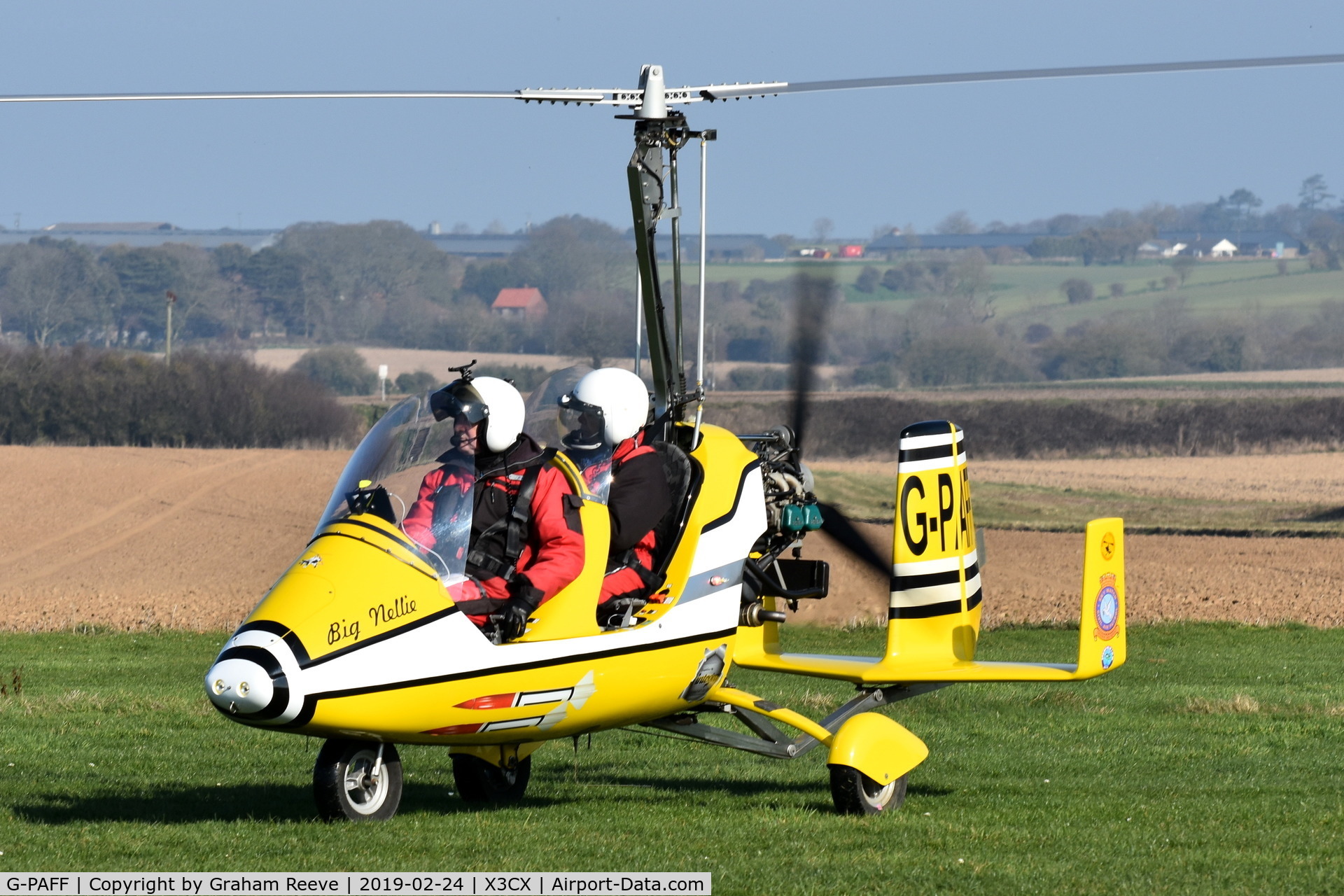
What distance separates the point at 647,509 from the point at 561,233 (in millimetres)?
55486

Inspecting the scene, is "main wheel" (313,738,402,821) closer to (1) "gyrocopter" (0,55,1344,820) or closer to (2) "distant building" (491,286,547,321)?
(1) "gyrocopter" (0,55,1344,820)

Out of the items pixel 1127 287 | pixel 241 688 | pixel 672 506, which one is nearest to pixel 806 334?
pixel 672 506

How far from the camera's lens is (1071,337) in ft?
211

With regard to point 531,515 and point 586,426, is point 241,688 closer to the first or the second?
point 531,515

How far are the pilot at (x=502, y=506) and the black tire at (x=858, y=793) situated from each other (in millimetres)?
2010

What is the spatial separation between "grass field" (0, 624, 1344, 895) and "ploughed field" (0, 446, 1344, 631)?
338 inches

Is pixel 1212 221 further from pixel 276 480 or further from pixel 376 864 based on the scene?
pixel 376 864

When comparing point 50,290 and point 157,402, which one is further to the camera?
point 50,290

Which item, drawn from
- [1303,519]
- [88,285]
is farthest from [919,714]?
[88,285]

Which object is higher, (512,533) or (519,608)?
(512,533)

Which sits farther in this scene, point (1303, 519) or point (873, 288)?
point (873, 288)

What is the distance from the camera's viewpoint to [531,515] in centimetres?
803

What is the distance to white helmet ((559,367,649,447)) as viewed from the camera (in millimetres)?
8516

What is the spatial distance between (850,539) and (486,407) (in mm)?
2899
